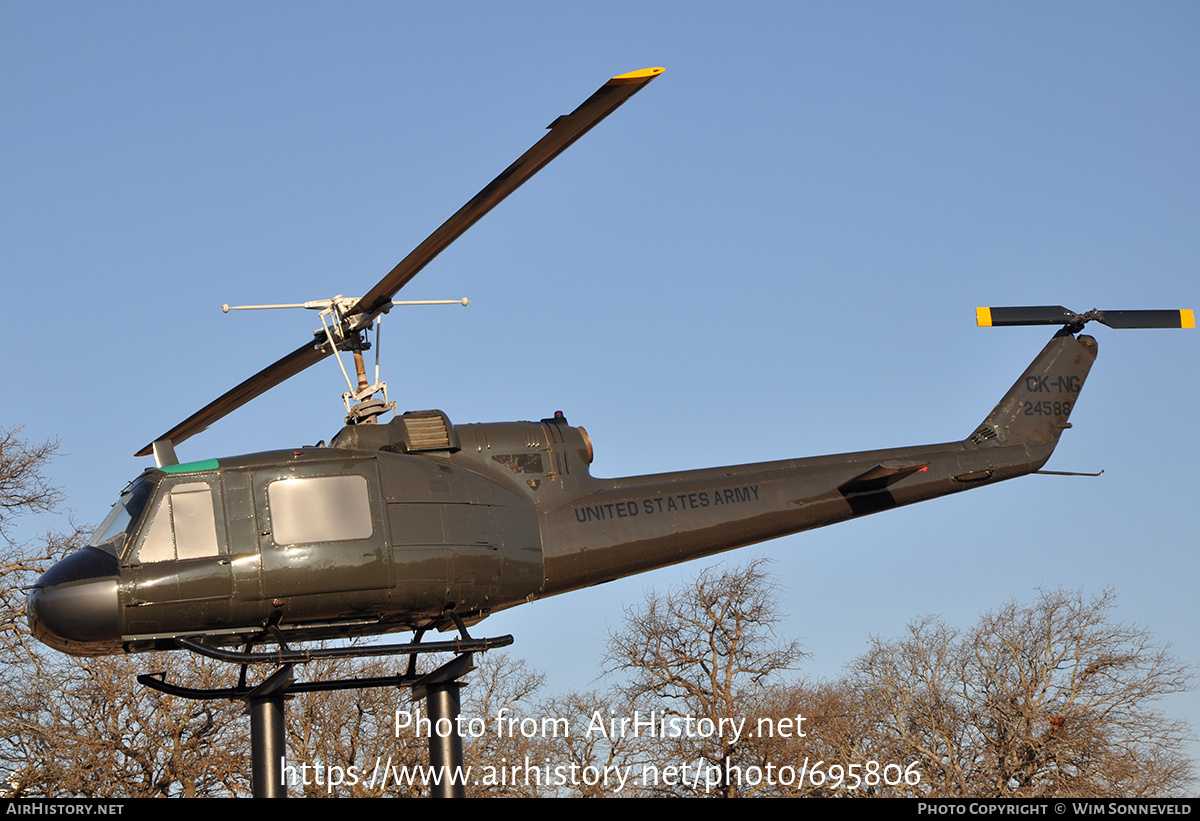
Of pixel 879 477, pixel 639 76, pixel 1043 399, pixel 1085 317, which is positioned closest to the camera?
pixel 639 76

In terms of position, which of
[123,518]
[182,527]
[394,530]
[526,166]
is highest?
[526,166]

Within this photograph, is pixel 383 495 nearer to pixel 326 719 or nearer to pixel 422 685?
pixel 422 685

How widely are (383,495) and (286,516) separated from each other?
3.20 ft

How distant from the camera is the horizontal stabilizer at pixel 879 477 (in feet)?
49.6

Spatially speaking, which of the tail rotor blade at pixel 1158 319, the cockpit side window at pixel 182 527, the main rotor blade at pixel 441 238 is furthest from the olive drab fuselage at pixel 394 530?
the tail rotor blade at pixel 1158 319

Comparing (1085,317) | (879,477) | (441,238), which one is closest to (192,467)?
(441,238)

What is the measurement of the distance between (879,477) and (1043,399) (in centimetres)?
354

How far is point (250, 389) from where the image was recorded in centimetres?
1458

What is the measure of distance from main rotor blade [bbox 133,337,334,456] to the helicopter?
27 mm

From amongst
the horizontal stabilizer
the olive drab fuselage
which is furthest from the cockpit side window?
the horizontal stabilizer

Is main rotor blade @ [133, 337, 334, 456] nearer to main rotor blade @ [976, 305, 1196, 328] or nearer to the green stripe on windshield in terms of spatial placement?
the green stripe on windshield

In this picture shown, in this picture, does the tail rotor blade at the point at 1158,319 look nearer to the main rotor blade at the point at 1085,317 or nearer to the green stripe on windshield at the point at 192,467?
the main rotor blade at the point at 1085,317

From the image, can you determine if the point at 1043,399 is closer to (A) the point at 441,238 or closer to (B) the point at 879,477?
(B) the point at 879,477

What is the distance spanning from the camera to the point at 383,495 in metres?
12.7
